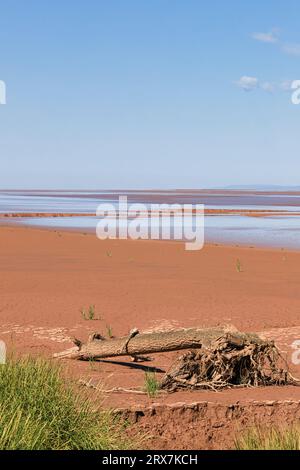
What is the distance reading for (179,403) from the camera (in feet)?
26.3

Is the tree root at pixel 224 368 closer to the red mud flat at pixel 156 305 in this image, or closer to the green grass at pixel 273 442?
the red mud flat at pixel 156 305

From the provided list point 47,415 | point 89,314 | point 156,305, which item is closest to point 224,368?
point 47,415

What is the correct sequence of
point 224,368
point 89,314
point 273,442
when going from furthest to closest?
point 89,314
point 224,368
point 273,442

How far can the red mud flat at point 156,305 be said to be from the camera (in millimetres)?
7973

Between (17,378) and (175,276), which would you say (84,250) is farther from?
(17,378)

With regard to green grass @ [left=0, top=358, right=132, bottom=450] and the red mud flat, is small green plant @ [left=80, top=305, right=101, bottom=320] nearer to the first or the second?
the red mud flat

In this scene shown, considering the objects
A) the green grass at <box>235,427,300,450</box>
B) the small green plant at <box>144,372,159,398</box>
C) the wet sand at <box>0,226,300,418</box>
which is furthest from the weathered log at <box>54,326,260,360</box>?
the green grass at <box>235,427,300,450</box>

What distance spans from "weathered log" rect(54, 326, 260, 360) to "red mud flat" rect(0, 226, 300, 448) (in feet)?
0.74

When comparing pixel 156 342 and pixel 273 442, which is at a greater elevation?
pixel 156 342

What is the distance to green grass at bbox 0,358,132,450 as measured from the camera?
600cm

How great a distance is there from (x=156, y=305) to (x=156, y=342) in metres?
5.77

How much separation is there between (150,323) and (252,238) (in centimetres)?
1783

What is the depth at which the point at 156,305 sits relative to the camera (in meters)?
15.2

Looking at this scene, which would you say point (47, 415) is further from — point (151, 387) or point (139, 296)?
point (139, 296)
